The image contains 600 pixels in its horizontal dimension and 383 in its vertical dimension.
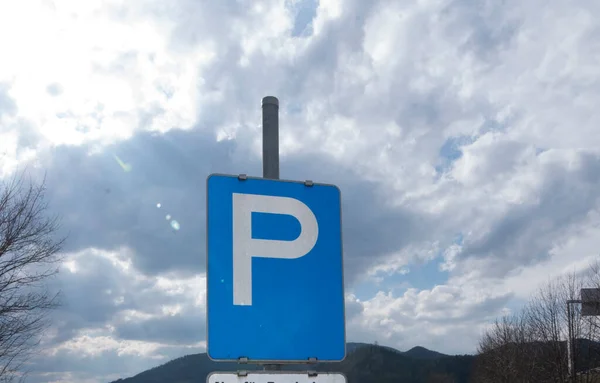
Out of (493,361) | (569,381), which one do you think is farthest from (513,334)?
(569,381)

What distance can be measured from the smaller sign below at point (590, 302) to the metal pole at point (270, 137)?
30.0m

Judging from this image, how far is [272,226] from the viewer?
12.7 ft

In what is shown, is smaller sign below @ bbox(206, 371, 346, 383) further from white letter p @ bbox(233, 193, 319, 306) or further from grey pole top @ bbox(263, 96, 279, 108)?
grey pole top @ bbox(263, 96, 279, 108)

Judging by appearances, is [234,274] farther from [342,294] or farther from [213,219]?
[342,294]

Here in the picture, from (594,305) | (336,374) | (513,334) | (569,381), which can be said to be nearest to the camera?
(336,374)

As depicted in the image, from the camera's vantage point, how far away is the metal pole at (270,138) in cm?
408

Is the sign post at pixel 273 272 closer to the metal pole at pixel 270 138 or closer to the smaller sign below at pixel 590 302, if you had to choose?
the metal pole at pixel 270 138

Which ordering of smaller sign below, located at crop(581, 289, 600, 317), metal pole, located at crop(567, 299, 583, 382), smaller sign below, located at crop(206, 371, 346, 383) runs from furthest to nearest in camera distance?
1. metal pole, located at crop(567, 299, 583, 382)
2. smaller sign below, located at crop(581, 289, 600, 317)
3. smaller sign below, located at crop(206, 371, 346, 383)

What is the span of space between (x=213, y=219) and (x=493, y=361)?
5473 cm

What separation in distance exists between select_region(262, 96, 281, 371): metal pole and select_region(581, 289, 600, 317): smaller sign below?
1182 inches

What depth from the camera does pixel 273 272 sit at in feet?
12.5

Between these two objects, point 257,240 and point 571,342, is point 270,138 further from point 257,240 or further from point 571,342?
point 571,342

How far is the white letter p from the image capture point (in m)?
3.74

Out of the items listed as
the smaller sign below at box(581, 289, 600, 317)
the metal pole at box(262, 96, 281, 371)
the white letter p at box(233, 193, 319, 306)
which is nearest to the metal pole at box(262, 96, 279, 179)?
the metal pole at box(262, 96, 281, 371)
